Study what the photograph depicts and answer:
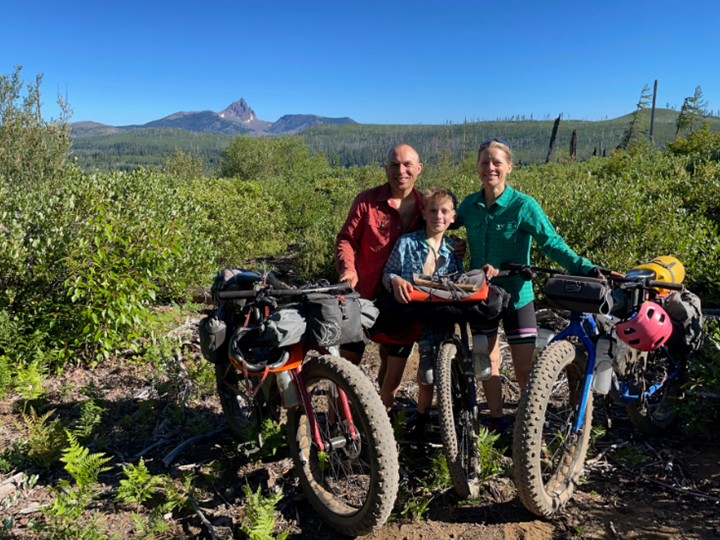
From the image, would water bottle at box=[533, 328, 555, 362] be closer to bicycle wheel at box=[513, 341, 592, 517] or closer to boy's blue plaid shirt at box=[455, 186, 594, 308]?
bicycle wheel at box=[513, 341, 592, 517]

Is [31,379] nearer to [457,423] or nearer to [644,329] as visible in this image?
[457,423]

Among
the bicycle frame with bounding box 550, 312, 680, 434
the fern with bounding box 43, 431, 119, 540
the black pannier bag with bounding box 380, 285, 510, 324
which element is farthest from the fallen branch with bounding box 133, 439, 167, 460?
the bicycle frame with bounding box 550, 312, 680, 434

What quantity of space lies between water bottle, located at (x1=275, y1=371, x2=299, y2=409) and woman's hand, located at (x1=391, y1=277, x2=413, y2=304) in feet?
2.77

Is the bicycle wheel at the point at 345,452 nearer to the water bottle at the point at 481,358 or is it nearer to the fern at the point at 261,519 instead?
the fern at the point at 261,519

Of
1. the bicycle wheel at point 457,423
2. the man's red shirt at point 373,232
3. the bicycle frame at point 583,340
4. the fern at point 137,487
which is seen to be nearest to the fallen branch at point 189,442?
the fern at point 137,487

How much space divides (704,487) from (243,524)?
2.93 m

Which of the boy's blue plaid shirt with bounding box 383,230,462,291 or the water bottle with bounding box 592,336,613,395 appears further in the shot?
the boy's blue plaid shirt with bounding box 383,230,462,291

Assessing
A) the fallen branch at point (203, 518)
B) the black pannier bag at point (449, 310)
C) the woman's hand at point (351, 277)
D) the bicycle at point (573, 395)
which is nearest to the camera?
the bicycle at point (573, 395)

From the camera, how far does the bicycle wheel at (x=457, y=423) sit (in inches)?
108

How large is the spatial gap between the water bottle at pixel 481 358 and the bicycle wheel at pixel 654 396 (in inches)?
42.0

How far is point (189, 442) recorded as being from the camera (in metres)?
3.71

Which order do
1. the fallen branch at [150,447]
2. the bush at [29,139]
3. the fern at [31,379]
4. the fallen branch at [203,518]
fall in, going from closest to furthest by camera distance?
the fallen branch at [203,518], the fallen branch at [150,447], the fern at [31,379], the bush at [29,139]

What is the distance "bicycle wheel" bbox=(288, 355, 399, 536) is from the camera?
7.68ft

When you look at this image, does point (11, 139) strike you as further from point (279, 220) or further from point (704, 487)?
point (704, 487)
